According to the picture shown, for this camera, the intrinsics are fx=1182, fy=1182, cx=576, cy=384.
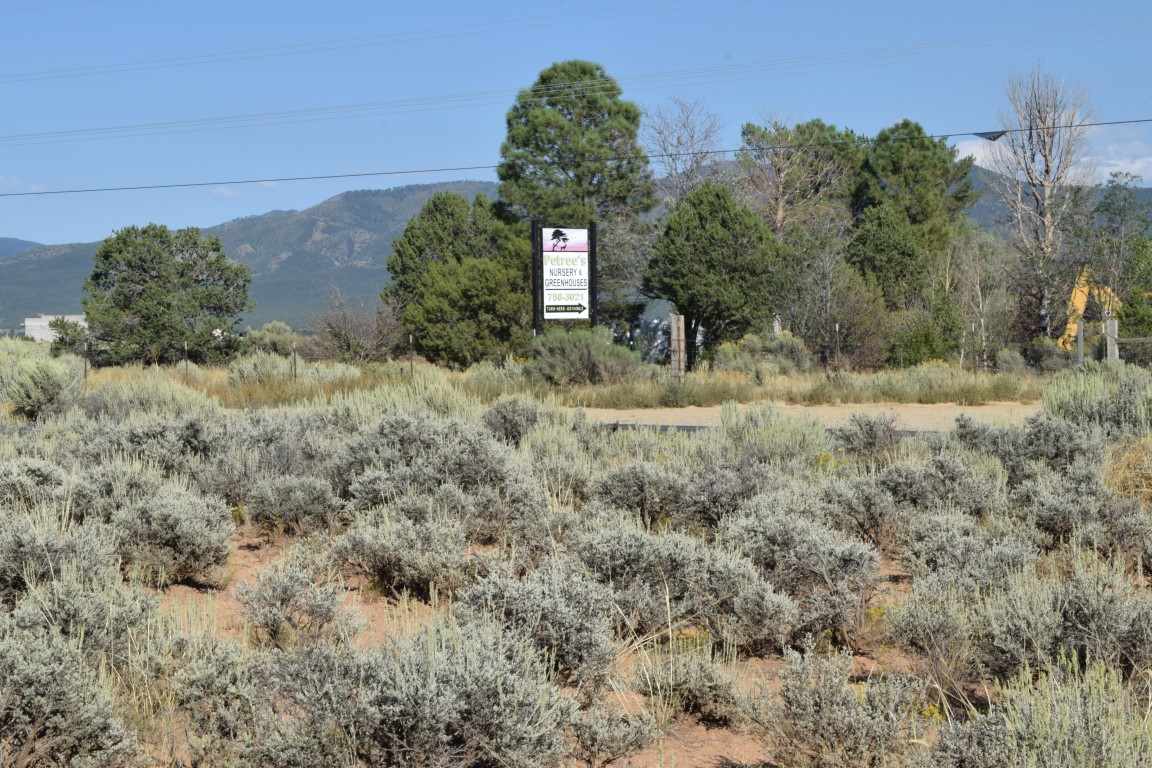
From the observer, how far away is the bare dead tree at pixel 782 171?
53656 mm

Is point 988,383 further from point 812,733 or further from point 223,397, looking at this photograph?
point 812,733

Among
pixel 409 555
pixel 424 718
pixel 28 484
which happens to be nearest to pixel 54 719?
pixel 424 718

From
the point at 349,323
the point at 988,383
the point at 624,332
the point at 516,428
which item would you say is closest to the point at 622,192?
the point at 624,332

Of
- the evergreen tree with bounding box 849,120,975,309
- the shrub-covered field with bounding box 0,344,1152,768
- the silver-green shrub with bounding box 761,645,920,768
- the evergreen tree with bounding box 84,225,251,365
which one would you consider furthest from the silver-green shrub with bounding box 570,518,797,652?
the evergreen tree with bounding box 84,225,251,365

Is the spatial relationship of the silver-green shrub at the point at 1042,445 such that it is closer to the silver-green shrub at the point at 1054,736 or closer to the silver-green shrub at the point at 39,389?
the silver-green shrub at the point at 1054,736

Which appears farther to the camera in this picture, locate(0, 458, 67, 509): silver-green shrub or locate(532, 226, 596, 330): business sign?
locate(532, 226, 596, 330): business sign

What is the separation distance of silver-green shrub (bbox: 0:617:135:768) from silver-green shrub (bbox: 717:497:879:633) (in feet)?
10.5

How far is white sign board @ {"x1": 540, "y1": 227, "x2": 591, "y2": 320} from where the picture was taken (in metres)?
29.2

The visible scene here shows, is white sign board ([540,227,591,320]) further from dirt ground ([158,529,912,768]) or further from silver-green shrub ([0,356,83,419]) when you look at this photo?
dirt ground ([158,529,912,768])

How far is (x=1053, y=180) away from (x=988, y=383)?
96.4ft

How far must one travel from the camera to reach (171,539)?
717 centimetres

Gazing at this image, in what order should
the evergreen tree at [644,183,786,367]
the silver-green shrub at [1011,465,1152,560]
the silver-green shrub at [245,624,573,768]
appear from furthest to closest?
the evergreen tree at [644,183,786,367], the silver-green shrub at [1011,465,1152,560], the silver-green shrub at [245,624,573,768]

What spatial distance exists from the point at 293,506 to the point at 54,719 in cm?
433

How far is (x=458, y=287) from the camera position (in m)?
44.4
